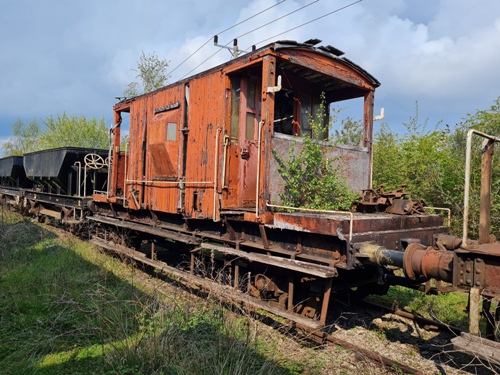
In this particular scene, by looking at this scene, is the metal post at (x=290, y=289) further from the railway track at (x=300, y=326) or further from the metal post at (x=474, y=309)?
the metal post at (x=474, y=309)

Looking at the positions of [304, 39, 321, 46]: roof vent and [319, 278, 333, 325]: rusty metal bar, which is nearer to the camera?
[319, 278, 333, 325]: rusty metal bar

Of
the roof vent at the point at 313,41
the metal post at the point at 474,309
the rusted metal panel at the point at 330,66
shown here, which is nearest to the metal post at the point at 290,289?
the metal post at the point at 474,309

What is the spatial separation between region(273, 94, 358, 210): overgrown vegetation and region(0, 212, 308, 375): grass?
1894 mm

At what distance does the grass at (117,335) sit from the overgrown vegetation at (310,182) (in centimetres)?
189

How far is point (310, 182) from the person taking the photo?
18.1ft

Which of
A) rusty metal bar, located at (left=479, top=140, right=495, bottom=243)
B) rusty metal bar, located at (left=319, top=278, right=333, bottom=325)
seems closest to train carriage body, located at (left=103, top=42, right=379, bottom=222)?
rusty metal bar, located at (left=319, top=278, right=333, bottom=325)

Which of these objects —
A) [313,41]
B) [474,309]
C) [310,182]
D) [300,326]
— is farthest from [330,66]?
[474,309]

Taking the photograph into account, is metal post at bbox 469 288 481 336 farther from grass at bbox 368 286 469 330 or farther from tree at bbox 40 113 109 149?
tree at bbox 40 113 109 149

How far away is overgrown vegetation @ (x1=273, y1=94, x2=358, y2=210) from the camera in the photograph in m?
5.38

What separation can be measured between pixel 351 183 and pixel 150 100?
177 inches

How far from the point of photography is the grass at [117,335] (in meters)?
3.56

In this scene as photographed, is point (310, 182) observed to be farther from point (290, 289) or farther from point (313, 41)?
point (313, 41)

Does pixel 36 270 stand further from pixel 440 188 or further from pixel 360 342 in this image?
pixel 440 188

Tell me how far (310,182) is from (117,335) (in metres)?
3.24
